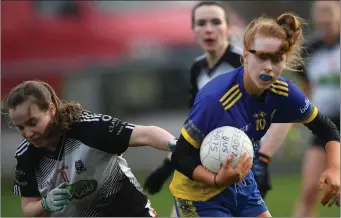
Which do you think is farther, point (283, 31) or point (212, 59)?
point (212, 59)

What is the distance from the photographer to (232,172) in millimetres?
4348

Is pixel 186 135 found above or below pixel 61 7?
above

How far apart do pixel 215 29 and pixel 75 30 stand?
276 inches

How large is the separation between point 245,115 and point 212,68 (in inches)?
76.2

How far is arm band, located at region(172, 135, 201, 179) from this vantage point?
4492 mm

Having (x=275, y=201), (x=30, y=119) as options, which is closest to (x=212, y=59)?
(x=30, y=119)

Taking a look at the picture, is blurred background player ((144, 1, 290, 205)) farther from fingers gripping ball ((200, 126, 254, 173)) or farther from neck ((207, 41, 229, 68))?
fingers gripping ball ((200, 126, 254, 173))

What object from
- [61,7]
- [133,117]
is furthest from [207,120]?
[61,7]

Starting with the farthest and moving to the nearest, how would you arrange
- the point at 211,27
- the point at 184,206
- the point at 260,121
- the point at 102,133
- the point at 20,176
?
the point at 211,27
the point at 20,176
the point at 102,133
the point at 184,206
the point at 260,121

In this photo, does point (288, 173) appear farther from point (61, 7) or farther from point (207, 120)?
point (207, 120)

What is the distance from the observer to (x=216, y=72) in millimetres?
6449

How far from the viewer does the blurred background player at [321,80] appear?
7355 mm

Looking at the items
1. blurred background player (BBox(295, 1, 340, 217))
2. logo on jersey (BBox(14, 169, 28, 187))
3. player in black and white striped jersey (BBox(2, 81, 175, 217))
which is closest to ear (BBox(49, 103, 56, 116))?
player in black and white striped jersey (BBox(2, 81, 175, 217))

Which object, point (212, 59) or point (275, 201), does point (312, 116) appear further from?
point (275, 201)
